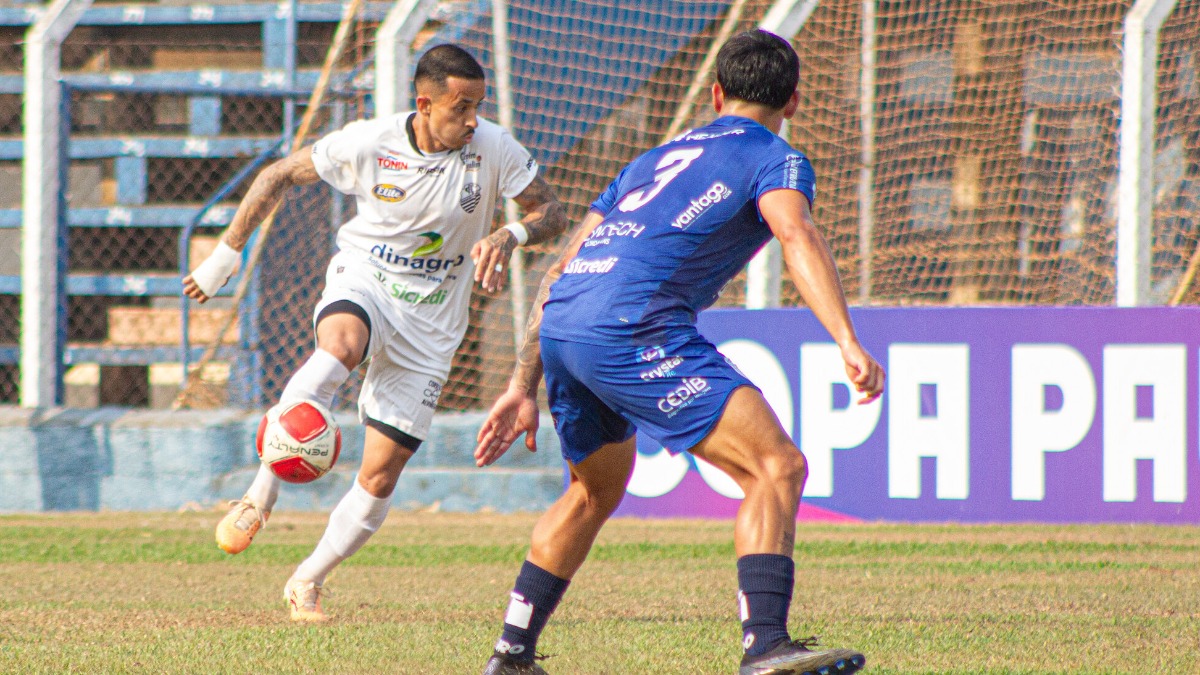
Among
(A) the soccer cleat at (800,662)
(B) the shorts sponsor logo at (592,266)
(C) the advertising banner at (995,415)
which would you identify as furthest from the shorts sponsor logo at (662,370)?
(C) the advertising banner at (995,415)

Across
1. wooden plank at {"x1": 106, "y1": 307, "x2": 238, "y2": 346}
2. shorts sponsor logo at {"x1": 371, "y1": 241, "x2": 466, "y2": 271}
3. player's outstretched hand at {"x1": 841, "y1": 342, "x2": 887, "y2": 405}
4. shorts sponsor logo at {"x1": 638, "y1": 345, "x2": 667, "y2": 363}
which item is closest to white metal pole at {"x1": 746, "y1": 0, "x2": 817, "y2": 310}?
shorts sponsor logo at {"x1": 371, "y1": 241, "x2": 466, "y2": 271}

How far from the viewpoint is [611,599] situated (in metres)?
6.12

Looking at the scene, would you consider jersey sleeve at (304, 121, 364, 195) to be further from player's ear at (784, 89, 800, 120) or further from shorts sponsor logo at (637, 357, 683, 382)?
shorts sponsor logo at (637, 357, 683, 382)

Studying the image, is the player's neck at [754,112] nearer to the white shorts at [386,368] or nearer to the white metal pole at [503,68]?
the white shorts at [386,368]

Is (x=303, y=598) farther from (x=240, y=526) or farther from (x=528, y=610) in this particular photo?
(x=528, y=610)


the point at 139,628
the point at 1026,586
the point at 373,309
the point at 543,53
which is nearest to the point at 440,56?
the point at 373,309

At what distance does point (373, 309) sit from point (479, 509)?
4.65 m

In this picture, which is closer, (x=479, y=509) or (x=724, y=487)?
(x=724, y=487)

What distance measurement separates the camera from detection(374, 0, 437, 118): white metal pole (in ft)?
33.9

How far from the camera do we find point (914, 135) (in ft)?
39.4

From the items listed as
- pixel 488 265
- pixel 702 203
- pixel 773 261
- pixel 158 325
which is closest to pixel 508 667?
pixel 702 203

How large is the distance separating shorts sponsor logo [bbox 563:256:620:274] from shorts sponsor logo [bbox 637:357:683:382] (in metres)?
0.31

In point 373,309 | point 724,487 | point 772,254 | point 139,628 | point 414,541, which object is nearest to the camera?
point 139,628

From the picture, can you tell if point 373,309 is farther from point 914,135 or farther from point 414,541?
point 914,135
